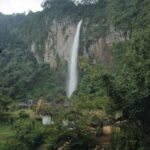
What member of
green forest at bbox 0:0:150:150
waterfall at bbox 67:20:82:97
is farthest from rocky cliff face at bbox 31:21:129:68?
waterfall at bbox 67:20:82:97

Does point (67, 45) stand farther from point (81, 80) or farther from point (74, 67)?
point (81, 80)

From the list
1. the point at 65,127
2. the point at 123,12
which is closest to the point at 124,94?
the point at 65,127

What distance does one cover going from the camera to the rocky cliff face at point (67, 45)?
5194 cm

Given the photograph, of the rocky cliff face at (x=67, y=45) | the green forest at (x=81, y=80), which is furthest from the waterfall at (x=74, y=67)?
the rocky cliff face at (x=67, y=45)

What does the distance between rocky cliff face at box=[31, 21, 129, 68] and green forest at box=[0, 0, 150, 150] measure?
0.40 ft

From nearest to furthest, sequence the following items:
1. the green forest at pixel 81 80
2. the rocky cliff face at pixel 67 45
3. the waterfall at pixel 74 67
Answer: the green forest at pixel 81 80, the rocky cliff face at pixel 67 45, the waterfall at pixel 74 67

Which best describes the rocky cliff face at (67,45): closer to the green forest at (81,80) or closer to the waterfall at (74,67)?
the green forest at (81,80)

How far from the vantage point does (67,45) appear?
5984 cm

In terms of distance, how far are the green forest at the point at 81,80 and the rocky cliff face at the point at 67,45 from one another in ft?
0.40

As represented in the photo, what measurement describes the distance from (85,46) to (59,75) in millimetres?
6320

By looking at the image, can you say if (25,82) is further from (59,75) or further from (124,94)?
(124,94)

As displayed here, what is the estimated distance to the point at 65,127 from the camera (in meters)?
22.8

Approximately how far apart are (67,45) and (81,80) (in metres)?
8.74

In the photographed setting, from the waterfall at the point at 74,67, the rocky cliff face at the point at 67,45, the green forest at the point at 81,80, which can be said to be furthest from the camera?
the waterfall at the point at 74,67
